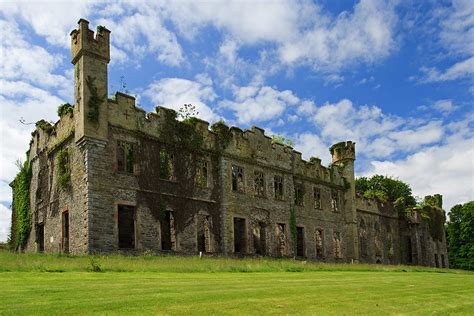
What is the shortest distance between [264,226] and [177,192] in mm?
7751

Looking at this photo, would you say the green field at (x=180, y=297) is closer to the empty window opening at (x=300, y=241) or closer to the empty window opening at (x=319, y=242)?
the empty window opening at (x=300, y=241)

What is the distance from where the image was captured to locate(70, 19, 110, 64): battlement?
2422cm

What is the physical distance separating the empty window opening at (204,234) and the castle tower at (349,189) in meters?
16.0

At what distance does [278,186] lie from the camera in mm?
34219

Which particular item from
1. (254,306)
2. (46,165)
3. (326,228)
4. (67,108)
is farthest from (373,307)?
(326,228)

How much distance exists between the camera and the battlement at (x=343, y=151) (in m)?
42.2

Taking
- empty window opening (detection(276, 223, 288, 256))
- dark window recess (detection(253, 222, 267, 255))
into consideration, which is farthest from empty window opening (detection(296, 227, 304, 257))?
dark window recess (detection(253, 222, 267, 255))

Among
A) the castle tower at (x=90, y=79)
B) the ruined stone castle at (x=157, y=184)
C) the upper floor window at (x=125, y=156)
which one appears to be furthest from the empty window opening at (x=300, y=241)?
the castle tower at (x=90, y=79)

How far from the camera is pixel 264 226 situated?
106 feet

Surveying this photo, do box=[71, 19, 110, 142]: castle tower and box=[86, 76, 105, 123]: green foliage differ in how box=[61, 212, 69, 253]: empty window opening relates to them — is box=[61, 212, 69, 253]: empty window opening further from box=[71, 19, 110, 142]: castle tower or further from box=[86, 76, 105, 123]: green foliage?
box=[86, 76, 105, 123]: green foliage

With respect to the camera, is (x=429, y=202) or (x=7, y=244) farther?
(x=429, y=202)

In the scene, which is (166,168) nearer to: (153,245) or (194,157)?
(194,157)

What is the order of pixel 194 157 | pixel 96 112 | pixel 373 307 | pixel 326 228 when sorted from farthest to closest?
pixel 326 228 < pixel 194 157 < pixel 96 112 < pixel 373 307

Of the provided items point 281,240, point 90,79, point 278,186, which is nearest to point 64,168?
point 90,79
